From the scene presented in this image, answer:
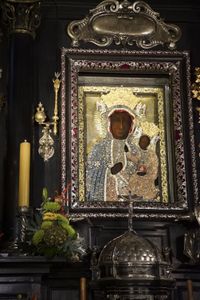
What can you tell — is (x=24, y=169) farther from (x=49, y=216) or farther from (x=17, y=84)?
(x=17, y=84)

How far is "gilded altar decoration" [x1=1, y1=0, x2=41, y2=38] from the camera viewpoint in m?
4.93

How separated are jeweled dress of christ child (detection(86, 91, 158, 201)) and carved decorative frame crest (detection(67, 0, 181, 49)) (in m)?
0.55

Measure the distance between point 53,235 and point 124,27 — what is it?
209 cm

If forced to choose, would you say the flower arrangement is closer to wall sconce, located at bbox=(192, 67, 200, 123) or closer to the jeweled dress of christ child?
the jeweled dress of christ child

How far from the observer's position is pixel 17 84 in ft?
15.8

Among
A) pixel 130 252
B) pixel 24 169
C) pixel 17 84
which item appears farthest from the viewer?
pixel 17 84

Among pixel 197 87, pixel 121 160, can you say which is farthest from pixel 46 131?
pixel 197 87

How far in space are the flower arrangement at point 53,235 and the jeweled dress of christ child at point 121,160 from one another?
61cm

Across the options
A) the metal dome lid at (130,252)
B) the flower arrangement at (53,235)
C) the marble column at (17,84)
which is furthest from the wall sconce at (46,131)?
the metal dome lid at (130,252)

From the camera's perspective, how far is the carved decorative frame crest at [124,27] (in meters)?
5.18

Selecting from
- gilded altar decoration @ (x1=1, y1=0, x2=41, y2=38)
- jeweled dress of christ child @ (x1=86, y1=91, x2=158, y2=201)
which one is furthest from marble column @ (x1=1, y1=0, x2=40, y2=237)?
jeweled dress of christ child @ (x1=86, y1=91, x2=158, y2=201)

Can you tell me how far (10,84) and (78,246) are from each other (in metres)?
1.45

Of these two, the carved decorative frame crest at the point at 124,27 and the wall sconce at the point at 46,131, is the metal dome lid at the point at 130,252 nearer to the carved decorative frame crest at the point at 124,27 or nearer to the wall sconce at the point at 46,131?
the wall sconce at the point at 46,131

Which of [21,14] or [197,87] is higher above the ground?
[21,14]
